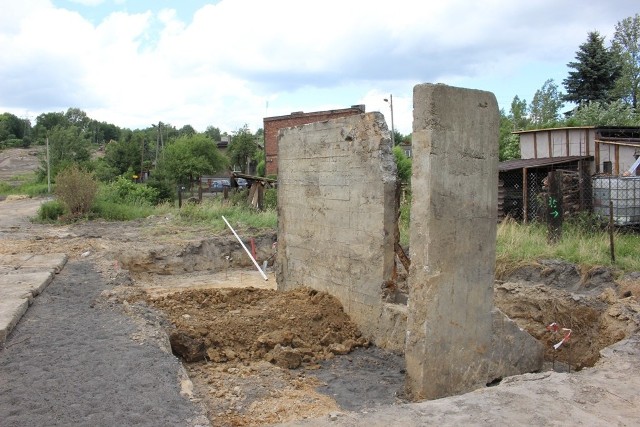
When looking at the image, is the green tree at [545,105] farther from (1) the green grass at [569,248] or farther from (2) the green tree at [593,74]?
(1) the green grass at [569,248]

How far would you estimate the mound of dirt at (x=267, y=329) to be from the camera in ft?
21.3

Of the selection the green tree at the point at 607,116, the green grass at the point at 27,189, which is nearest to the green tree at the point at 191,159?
the green grass at the point at 27,189

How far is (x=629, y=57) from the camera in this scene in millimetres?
32469

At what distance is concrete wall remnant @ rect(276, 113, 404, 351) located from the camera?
6.89m

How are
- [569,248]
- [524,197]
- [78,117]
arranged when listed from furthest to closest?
[78,117]
[524,197]
[569,248]

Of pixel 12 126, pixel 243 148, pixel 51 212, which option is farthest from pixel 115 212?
pixel 12 126

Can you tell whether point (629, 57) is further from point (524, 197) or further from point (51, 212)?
point (51, 212)

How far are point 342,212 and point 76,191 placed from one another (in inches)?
517

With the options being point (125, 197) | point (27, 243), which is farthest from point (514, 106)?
point (27, 243)

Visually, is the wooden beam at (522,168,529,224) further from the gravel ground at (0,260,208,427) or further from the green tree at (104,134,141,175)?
the green tree at (104,134,141,175)

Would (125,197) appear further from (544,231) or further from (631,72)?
(631,72)

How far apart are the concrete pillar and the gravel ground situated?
2.29 m

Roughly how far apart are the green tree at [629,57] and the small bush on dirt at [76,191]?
2634 cm

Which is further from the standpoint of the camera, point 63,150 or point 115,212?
point 63,150
